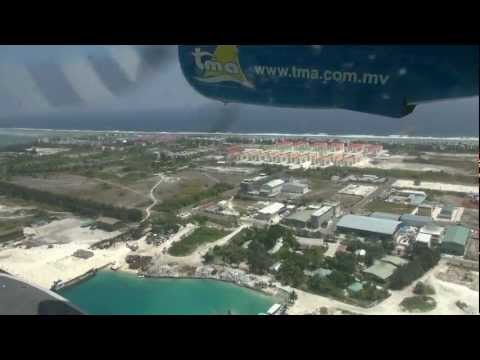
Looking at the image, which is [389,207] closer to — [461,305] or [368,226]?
[368,226]

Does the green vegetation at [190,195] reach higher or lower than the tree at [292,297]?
higher

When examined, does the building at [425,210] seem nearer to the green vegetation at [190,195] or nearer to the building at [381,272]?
the building at [381,272]

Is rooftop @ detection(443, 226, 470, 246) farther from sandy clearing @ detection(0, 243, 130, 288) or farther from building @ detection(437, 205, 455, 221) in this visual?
sandy clearing @ detection(0, 243, 130, 288)

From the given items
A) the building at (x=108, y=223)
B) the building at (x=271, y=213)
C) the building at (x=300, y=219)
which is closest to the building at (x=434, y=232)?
the building at (x=300, y=219)

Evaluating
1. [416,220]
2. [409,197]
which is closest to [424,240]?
[416,220]

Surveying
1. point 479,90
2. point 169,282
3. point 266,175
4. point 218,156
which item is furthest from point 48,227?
point 479,90

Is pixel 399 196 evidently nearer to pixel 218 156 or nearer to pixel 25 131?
pixel 218 156
